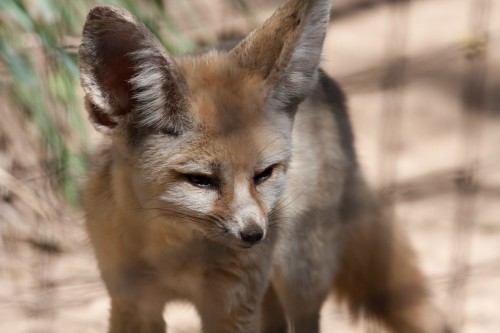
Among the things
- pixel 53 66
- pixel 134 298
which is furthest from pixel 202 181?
pixel 53 66

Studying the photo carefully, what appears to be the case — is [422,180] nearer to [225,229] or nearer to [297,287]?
[297,287]

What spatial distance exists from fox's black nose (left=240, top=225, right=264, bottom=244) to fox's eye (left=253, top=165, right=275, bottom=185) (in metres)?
0.20

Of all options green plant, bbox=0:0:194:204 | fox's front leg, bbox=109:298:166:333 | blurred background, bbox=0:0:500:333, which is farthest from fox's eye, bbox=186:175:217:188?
green plant, bbox=0:0:194:204

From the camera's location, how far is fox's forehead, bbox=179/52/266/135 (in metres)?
2.26

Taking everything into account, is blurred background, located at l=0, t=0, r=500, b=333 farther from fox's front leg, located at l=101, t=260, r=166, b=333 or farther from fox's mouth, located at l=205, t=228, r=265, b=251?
fox's mouth, located at l=205, t=228, r=265, b=251

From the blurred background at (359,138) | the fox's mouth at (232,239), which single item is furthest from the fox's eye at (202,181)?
the blurred background at (359,138)

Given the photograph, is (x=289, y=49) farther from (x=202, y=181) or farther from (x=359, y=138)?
(x=359, y=138)

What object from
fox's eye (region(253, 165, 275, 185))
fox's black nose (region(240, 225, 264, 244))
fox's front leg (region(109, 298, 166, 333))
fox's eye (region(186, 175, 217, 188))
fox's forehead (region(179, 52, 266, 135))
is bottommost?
fox's front leg (region(109, 298, 166, 333))

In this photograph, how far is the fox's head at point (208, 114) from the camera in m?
2.14

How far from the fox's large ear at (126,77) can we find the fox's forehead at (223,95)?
2.4 inches

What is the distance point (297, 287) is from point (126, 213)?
2.65 feet

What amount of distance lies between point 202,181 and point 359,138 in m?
2.76

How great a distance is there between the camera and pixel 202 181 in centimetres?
223

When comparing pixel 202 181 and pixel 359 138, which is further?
pixel 359 138
